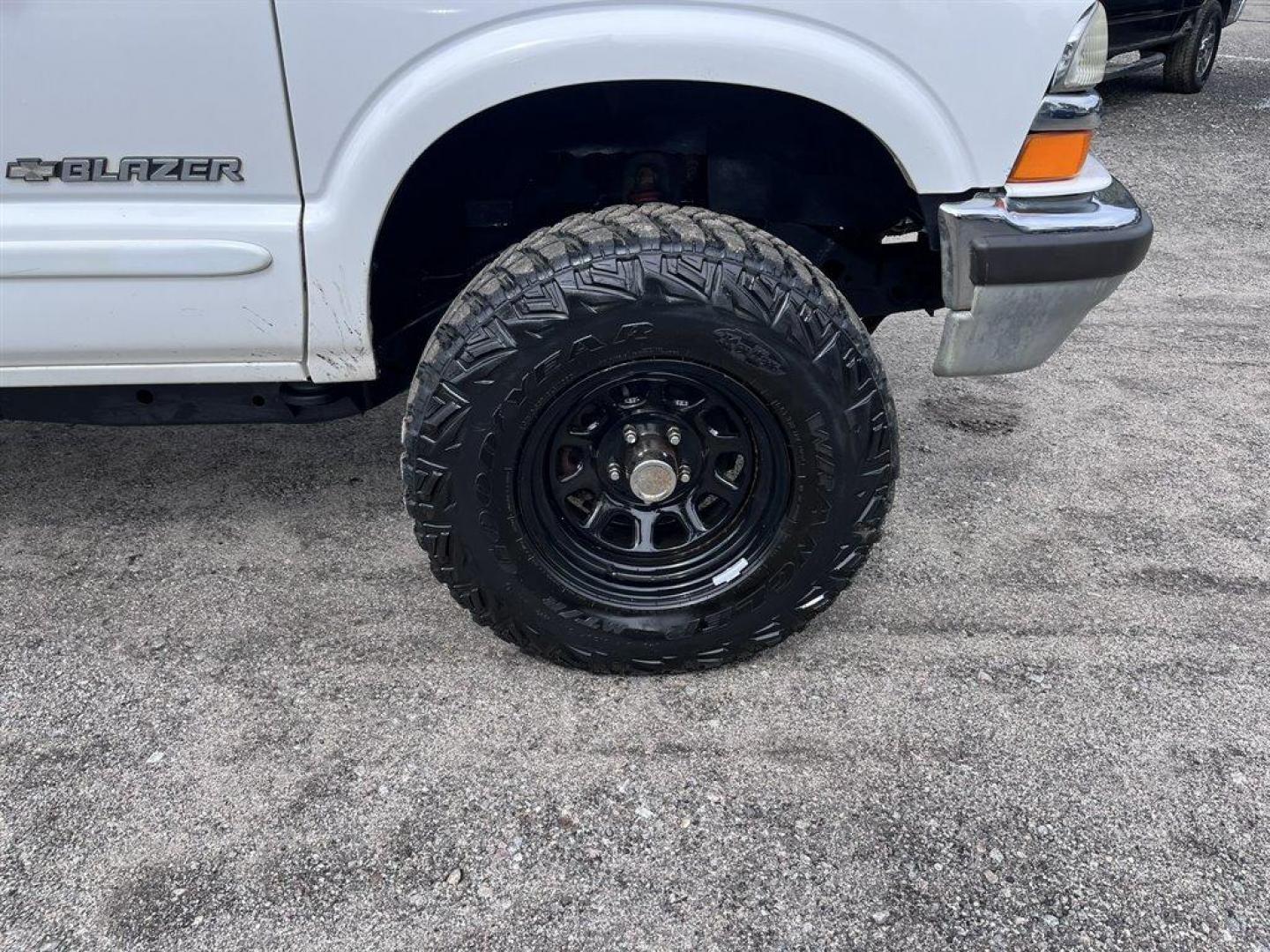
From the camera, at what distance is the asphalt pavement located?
6.60 ft

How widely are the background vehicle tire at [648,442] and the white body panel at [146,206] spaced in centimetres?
42

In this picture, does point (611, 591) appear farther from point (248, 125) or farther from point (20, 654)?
point (20, 654)

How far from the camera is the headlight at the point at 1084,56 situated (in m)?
2.25

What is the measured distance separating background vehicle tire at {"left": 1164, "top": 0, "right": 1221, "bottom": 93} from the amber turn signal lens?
731cm

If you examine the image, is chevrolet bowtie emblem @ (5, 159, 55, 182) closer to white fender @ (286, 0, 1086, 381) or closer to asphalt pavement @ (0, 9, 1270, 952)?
white fender @ (286, 0, 1086, 381)

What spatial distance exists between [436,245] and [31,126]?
99cm

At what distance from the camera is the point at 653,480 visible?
2.48 metres

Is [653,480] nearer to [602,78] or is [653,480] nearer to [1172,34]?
[602,78]

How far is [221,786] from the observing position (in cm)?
227

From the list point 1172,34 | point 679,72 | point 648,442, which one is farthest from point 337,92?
point 1172,34

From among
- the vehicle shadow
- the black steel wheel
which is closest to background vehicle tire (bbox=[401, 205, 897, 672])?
the black steel wheel

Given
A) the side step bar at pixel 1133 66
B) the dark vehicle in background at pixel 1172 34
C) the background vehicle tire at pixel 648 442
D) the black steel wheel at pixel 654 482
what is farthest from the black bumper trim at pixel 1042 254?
the side step bar at pixel 1133 66

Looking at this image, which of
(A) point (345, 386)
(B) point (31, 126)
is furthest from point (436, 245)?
(B) point (31, 126)

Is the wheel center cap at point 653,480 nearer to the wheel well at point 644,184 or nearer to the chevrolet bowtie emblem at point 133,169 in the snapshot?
the wheel well at point 644,184
